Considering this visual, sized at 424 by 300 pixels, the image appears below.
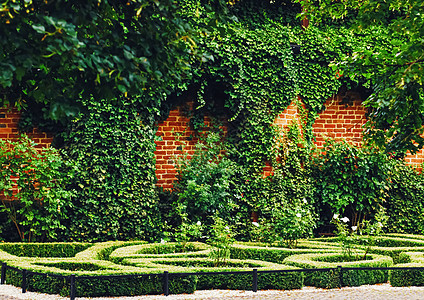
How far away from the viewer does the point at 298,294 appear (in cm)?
754

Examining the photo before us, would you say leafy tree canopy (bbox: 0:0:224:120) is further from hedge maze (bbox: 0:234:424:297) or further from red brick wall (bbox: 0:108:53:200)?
red brick wall (bbox: 0:108:53:200)

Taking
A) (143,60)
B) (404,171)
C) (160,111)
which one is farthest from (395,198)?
(143,60)

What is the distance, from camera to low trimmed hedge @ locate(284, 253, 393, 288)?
318 inches

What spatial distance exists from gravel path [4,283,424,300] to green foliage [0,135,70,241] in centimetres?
338

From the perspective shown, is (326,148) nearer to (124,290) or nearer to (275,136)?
(275,136)

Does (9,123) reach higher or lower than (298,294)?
higher

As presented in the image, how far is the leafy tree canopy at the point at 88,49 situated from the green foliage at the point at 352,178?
9.12m

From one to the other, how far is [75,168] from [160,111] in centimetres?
288

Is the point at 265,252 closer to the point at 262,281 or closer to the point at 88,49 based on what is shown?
the point at 262,281

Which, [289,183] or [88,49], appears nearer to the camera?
[88,49]

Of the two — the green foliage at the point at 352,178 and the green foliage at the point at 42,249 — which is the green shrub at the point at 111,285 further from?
the green foliage at the point at 352,178

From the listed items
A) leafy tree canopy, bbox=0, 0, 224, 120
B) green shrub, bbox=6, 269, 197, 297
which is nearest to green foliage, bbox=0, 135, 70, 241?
green shrub, bbox=6, 269, 197, 297

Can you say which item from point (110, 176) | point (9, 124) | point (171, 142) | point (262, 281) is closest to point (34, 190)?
point (110, 176)

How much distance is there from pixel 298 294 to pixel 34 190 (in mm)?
6373
